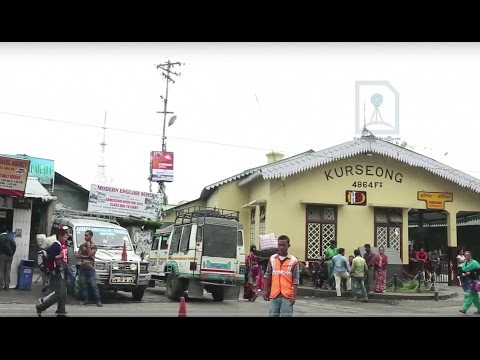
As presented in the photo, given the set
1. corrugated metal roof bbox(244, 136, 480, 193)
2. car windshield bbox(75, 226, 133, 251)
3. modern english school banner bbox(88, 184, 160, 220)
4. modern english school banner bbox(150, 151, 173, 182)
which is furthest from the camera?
modern english school banner bbox(150, 151, 173, 182)

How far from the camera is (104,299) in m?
16.0

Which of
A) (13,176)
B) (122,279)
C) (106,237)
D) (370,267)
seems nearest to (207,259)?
(122,279)

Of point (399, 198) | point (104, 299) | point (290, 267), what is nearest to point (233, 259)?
point (104, 299)

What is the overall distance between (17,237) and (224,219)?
6122 millimetres

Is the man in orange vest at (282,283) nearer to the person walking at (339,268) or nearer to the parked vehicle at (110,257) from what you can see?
the parked vehicle at (110,257)

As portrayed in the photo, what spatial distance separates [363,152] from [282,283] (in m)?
16.1

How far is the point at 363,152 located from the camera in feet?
78.4

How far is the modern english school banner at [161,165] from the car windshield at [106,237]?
22806 mm

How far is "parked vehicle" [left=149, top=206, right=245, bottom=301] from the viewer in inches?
631

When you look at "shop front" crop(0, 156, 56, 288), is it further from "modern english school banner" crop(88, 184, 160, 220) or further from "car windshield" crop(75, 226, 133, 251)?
"modern english school banner" crop(88, 184, 160, 220)

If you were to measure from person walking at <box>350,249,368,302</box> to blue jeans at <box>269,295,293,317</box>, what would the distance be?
992cm

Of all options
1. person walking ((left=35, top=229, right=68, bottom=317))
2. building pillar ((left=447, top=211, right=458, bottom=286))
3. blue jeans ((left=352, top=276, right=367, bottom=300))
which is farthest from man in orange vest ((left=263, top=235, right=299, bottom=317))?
building pillar ((left=447, top=211, right=458, bottom=286))

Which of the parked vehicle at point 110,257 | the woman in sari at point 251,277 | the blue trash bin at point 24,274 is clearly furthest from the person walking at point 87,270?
the woman in sari at point 251,277
